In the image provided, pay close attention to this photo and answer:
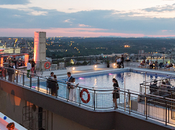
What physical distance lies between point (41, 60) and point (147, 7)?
34297mm

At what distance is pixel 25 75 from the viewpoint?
13250mm

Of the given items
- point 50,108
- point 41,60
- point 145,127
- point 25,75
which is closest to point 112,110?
point 145,127

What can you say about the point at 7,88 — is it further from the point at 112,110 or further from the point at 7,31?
the point at 7,31

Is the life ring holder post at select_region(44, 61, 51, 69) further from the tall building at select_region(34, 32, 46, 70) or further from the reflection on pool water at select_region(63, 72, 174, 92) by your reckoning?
the reflection on pool water at select_region(63, 72, 174, 92)

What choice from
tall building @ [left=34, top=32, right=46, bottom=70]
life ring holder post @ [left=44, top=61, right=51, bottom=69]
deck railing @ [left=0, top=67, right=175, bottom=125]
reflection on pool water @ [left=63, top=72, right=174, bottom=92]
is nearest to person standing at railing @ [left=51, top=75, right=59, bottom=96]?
deck railing @ [left=0, top=67, right=175, bottom=125]

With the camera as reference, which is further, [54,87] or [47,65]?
[47,65]

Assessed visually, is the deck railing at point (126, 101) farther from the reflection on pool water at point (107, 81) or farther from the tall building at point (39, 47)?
the tall building at point (39, 47)

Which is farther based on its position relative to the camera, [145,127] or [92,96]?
[92,96]

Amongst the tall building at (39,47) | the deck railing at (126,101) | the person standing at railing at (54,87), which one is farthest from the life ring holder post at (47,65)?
the person standing at railing at (54,87)

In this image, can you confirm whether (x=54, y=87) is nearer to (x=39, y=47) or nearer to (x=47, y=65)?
(x=47, y=65)

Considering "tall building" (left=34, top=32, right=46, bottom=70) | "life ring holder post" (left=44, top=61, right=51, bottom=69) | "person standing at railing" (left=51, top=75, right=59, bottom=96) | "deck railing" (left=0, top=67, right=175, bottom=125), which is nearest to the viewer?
"deck railing" (left=0, top=67, right=175, bottom=125)

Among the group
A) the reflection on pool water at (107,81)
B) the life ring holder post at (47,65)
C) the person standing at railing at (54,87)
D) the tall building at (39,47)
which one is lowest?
the reflection on pool water at (107,81)

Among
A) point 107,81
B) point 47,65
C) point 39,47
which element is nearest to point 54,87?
point 107,81

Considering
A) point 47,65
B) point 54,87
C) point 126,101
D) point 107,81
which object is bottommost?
point 107,81
